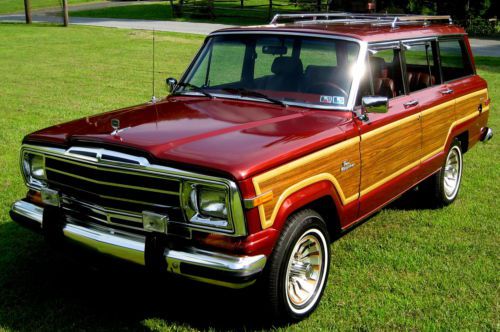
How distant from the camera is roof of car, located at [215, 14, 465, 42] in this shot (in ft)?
15.5

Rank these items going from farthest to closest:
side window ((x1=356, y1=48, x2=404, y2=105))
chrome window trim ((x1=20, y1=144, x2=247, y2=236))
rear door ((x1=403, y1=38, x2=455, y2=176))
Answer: rear door ((x1=403, y1=38, x2=455, y2=176)), side window ((x1=356, y1=48, x2=404, y2=105)), chrome window trim ((x1=20, y1=144, x2=247, y2=236))

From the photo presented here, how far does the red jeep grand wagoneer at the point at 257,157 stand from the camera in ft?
10.8

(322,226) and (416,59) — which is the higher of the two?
(416,59)

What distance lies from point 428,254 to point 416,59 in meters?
1.95

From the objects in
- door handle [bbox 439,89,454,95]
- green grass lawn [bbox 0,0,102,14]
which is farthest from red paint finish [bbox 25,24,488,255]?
green grass lawn [bbox 0,0,102,14]

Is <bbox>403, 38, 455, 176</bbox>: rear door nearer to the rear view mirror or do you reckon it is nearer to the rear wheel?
the rear wheel

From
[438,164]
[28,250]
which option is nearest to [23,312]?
[28,250]

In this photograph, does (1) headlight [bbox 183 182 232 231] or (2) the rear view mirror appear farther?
(2) the rear view mirror

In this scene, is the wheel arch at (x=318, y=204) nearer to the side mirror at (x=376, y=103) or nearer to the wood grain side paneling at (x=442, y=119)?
the side mirror at (x=376, y=103)

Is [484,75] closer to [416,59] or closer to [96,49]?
[416,59]

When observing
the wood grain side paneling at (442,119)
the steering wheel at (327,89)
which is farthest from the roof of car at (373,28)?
the wood grain side paneling at (442,119)

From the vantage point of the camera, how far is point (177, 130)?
3.79m

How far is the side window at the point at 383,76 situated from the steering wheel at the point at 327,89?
0.48ft

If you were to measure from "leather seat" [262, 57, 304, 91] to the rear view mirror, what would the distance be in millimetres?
59
